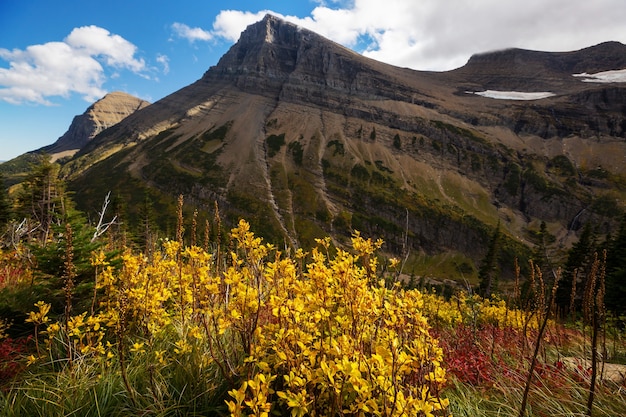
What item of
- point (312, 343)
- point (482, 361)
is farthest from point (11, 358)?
point (482, 361)

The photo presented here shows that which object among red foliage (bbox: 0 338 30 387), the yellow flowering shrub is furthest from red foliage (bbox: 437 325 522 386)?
red foliage (bbox: 0 338 30 387)

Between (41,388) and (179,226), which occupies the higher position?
(179,226)

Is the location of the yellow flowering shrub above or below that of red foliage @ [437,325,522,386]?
above

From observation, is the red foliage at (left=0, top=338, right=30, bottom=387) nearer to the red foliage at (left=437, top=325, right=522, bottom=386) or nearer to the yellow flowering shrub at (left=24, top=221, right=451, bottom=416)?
the yellow flowering shrub at (left=24, top=221, right=451, bottom=416)

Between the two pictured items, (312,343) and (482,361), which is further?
(482,361)

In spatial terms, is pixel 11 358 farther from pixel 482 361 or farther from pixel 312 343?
pixel 482 361

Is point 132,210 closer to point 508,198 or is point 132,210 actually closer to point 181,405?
point 181,405

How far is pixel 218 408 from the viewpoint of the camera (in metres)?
3.45

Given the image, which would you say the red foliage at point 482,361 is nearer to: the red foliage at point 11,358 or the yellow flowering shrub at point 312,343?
the yellow flowering shrub at point 312,343

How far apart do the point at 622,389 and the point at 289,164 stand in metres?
186

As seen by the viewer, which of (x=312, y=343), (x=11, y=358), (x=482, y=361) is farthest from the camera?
(x=482, y=361)

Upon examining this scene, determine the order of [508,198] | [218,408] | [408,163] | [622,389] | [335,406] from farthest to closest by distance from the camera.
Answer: [408,163]
[508,198]
[622,389]
[218,408]
[335,406]

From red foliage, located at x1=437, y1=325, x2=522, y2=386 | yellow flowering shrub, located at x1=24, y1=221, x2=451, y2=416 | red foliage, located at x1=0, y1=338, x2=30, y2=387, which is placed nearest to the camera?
yellow flowering shrub, located at x1=24, y1=221, x2=451, y2=416

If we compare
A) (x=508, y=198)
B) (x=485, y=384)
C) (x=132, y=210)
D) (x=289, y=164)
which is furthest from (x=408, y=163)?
(x=485, y=384)
